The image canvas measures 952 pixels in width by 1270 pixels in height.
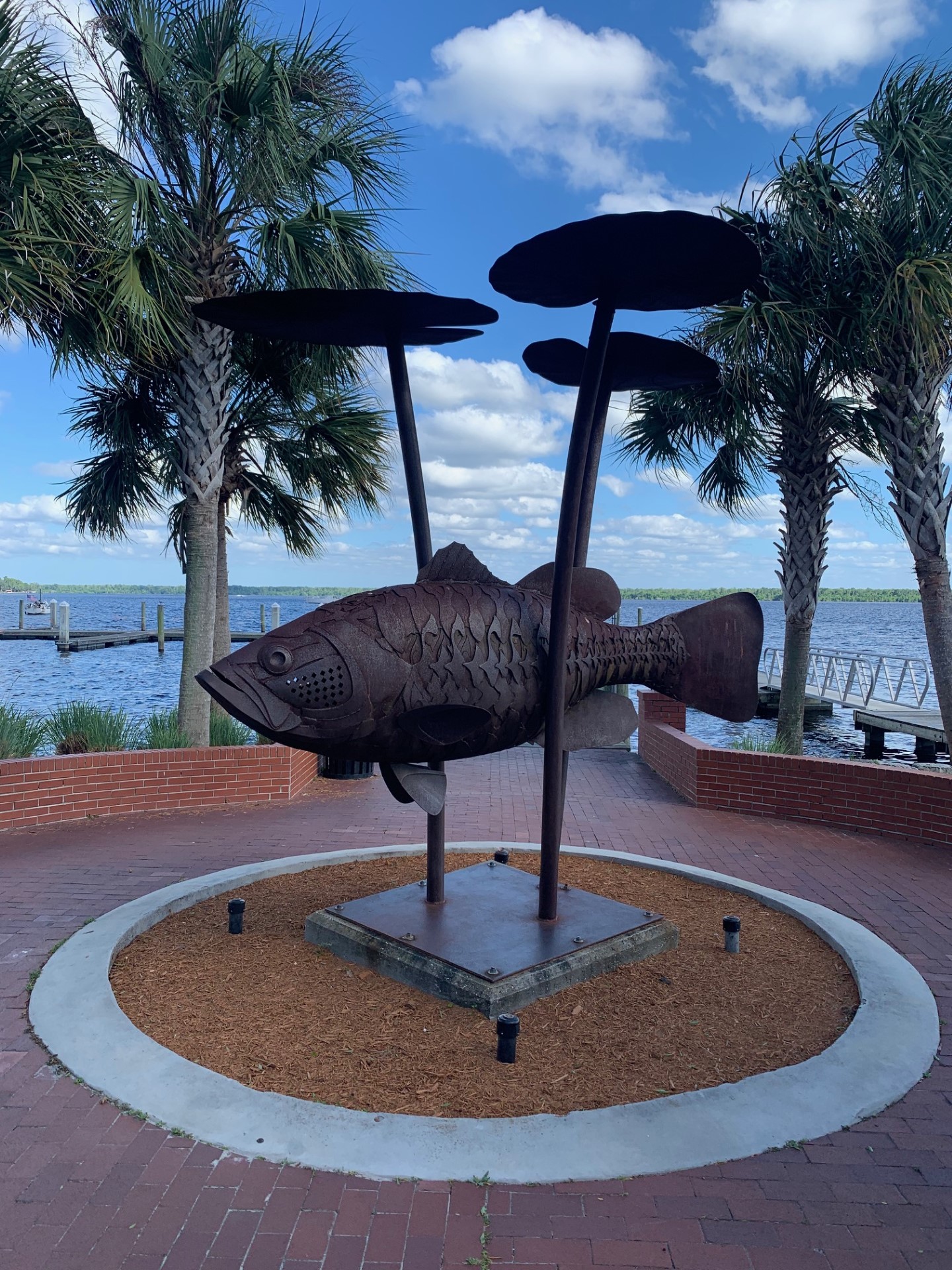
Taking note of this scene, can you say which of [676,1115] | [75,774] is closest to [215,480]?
[75,774]

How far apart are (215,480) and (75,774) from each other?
3.68 metres

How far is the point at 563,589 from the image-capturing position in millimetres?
4184

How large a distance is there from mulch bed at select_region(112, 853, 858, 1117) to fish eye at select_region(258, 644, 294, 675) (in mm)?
1622

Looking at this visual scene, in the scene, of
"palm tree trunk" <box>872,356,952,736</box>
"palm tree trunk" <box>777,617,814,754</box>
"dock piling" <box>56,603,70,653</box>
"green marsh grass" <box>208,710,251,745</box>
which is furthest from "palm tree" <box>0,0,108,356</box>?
"dock piling" <box>56,603,70,653</box>

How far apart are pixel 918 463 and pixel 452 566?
23.6 feet

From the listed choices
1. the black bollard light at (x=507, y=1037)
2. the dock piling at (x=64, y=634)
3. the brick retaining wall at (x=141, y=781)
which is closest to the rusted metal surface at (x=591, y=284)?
the black bollard light at (x=507, y=1037)

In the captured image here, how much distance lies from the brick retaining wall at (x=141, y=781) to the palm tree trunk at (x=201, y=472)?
2.85ft

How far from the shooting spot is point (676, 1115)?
3076 millimetres

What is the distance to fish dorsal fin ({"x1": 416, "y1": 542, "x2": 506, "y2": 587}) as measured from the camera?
4.18m

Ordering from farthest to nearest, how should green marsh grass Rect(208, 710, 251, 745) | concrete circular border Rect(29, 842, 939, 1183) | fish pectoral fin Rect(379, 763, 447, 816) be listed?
1. green marsh grass Rect(208, 710, 251, 745)
2. fish pectoral fin Rect(379, 763, 447, 816)
3. concrete circular border Rect(29, 842, 939, 1183)

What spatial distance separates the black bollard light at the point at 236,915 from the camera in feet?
15.9

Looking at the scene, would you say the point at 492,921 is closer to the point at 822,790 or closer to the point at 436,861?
the point at 436,861

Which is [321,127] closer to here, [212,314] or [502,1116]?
[212,314]

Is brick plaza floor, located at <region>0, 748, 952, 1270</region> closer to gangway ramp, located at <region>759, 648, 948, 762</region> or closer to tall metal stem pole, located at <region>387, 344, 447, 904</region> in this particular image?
tall metal stem pole, located at <region>387, 344, 447, 904</region>
